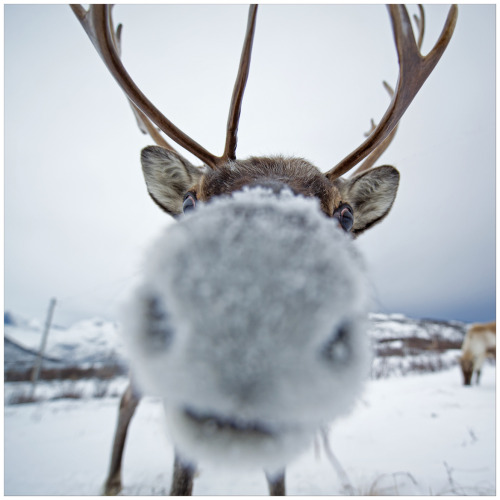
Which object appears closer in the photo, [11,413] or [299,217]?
[299,217]

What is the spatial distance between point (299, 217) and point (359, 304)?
21 centimetres

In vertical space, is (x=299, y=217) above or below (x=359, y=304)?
above

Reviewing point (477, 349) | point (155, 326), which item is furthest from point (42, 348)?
point (477, 349)

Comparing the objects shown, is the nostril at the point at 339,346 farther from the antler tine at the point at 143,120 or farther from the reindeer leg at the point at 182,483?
the antler tine at the point at 143,120

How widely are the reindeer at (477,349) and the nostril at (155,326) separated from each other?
10683mm

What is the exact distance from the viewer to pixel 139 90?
6.43ft

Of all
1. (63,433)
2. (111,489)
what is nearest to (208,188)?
(111,489)

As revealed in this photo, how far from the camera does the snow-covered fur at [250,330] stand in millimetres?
501

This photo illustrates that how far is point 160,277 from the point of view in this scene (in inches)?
21.6

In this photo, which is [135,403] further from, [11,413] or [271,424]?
[11,413]

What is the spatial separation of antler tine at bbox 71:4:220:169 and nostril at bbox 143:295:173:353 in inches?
64.5

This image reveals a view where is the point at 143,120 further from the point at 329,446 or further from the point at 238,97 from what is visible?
the point at 329,446

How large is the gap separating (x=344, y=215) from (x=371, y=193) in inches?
28.1

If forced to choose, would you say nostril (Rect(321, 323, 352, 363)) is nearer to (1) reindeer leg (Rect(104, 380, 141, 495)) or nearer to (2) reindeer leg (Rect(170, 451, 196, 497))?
(2) reindeer leg (Rect(170, 451, 196, 497))
